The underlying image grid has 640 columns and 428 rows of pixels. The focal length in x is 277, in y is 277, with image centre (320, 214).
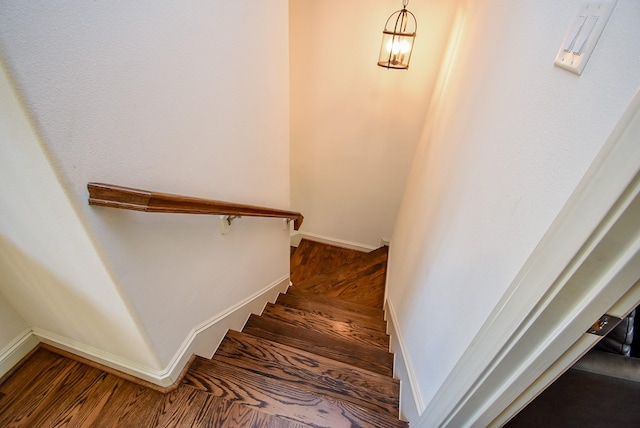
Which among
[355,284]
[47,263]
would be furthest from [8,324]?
[355,284]

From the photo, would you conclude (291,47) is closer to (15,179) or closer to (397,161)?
(397,161)

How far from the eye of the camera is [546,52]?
69 centimetres

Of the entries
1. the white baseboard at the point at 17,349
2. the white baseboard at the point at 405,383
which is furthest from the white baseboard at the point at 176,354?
the white baseboard at the point at 405,383

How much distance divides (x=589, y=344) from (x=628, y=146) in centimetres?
42

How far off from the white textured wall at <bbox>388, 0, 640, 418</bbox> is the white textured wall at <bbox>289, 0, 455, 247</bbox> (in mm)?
970

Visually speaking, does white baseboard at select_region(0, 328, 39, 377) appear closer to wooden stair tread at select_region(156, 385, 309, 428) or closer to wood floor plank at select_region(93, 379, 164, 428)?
wood floor plank at select_region(93, 379, 164, 428)

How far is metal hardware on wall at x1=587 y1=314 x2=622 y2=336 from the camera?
517mm

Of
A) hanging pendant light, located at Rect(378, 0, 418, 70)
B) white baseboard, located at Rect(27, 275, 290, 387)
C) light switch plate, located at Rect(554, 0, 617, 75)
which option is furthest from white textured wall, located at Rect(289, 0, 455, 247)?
white baseboard, located at Rect(27, 275, 290, 387)

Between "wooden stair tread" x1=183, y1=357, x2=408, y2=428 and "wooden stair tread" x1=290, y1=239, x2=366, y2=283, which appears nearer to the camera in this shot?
"wooden stair tread" x1=183, y1=357, x2=408, y2=428

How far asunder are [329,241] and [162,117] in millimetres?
3268

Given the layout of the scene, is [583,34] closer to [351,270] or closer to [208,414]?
[208,414]

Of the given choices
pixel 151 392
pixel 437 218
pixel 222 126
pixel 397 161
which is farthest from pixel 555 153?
pixel 397 161

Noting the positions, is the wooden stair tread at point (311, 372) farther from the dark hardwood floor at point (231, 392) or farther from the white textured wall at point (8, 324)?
the white textured wall at point (8, 324)

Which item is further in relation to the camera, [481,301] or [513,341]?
[481,301]
